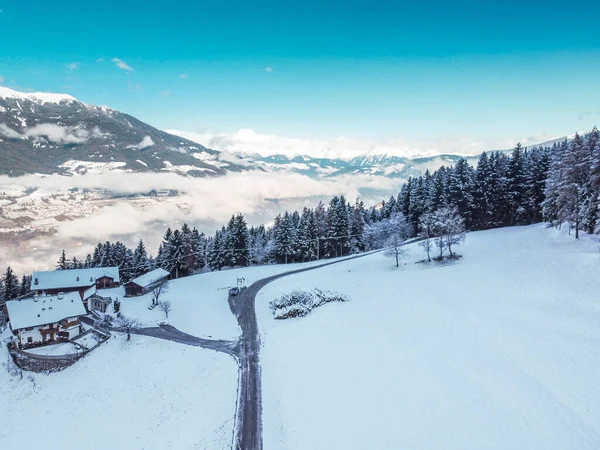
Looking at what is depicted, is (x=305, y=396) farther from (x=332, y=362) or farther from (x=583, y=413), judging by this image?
(x=583, y=413)

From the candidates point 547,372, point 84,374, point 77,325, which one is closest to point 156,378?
point 84,374

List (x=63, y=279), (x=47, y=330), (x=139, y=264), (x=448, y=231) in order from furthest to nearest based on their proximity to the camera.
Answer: (x=139, y=264)
(x=63, y=279)
(x=448, y=231)
(x=47, y=330)

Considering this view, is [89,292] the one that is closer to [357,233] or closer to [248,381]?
[248,381]

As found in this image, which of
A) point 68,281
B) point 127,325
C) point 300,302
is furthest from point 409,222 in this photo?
point 68,281

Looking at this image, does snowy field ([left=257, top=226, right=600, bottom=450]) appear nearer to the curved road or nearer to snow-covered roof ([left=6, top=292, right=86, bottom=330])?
the curved road

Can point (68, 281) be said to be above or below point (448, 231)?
below

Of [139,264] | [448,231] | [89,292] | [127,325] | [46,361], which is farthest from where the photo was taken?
[139,264]
